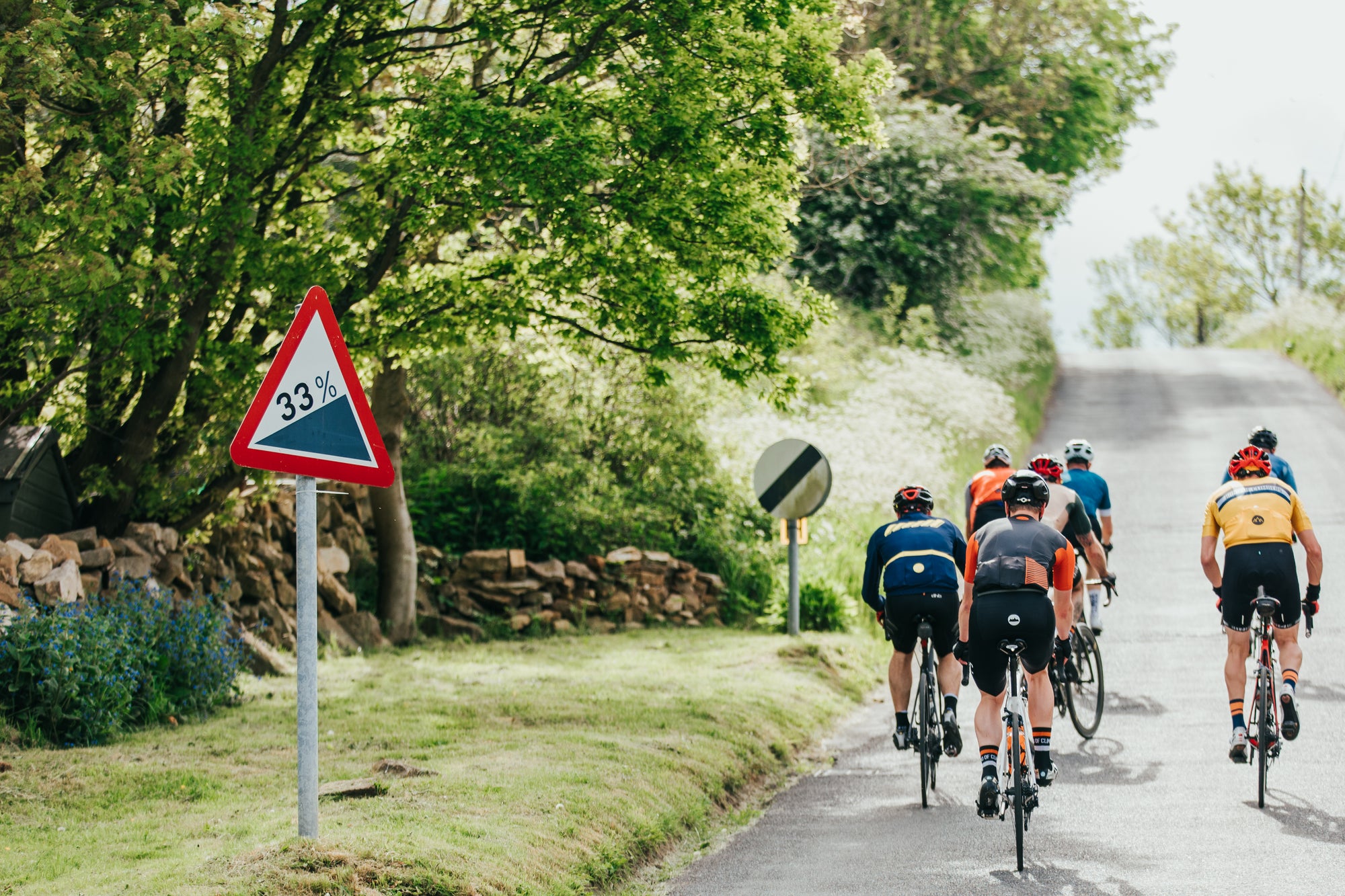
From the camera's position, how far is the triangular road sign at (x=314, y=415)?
5.44 m

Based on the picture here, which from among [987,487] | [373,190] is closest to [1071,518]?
[987,487]

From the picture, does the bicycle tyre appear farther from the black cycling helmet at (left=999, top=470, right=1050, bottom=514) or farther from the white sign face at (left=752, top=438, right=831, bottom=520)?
the white sign face at (left=752, top=438, right=831, bottom=520)

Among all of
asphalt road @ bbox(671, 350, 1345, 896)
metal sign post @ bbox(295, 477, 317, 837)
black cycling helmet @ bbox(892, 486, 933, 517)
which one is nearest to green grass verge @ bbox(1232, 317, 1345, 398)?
asphalt road @ bbox(671, 350, 1345, 896)

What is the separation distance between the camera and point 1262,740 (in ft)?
25.9

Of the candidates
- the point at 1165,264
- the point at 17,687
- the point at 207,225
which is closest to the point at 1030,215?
the point at 207,225

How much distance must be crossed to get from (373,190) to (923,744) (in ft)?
23.4

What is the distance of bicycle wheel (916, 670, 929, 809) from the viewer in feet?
27.3

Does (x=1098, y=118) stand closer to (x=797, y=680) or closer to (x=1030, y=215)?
(x=1030, y=215)

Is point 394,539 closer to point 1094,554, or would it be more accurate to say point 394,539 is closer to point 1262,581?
point 1094,554

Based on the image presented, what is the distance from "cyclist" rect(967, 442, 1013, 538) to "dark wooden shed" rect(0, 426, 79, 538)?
7.71 m

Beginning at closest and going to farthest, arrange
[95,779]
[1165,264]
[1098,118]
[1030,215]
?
[95,779] → [1030,215] → [1098,118] → [1165,264]

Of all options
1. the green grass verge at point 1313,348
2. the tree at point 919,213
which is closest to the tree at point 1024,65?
the tree at point 919,213

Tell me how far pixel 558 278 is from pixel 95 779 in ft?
18.9

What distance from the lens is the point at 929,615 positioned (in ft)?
28.9
